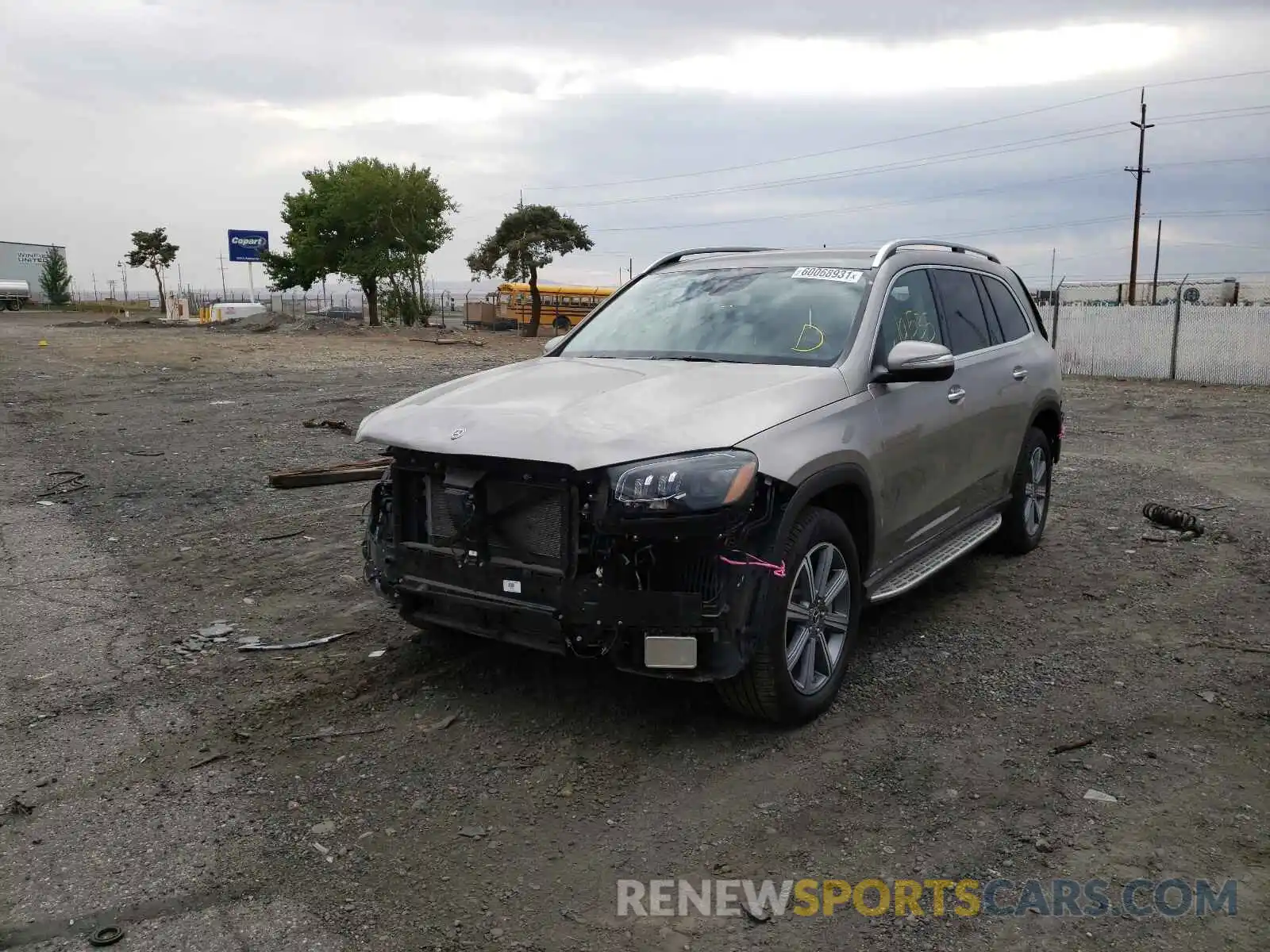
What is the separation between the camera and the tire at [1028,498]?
21.2ft

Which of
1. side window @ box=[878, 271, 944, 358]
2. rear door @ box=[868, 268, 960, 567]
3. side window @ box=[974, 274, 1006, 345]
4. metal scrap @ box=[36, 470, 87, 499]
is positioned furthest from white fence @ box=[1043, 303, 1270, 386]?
metal scrap @ box=[36, 470, 87, 499]

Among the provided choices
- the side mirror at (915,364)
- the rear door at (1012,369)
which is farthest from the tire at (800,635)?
the rear door at (1012,369)

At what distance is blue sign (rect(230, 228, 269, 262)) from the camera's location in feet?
200

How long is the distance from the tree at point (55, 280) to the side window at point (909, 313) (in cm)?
8628

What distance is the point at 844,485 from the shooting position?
433 centimetres

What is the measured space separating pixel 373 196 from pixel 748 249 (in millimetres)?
47533

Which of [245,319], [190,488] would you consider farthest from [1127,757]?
[245,319]

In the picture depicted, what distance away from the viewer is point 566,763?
3.90 m

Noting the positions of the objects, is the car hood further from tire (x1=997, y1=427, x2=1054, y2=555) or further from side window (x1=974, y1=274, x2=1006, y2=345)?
tire (x1=997, y1=427, x2=1054, y2=555)

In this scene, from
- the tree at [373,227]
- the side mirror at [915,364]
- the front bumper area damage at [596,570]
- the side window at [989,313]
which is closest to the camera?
the front bumper area damage at [596,570]

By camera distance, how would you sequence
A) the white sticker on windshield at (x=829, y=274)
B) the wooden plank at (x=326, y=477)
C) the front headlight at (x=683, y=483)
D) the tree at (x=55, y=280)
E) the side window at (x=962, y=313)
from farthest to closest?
the tree at (x=55, y=280)
the wooden plank at (x=326, y=477)
the side window at (x=962, y=313)
the white sticker on windshield at (x=829, y=274)
the front headlight at (x=683, y=483)

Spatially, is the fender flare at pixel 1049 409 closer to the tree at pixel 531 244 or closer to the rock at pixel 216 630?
the rock at pixel 216 630

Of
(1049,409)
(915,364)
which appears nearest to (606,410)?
(915,364)

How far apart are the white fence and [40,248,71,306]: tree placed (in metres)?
76.2
